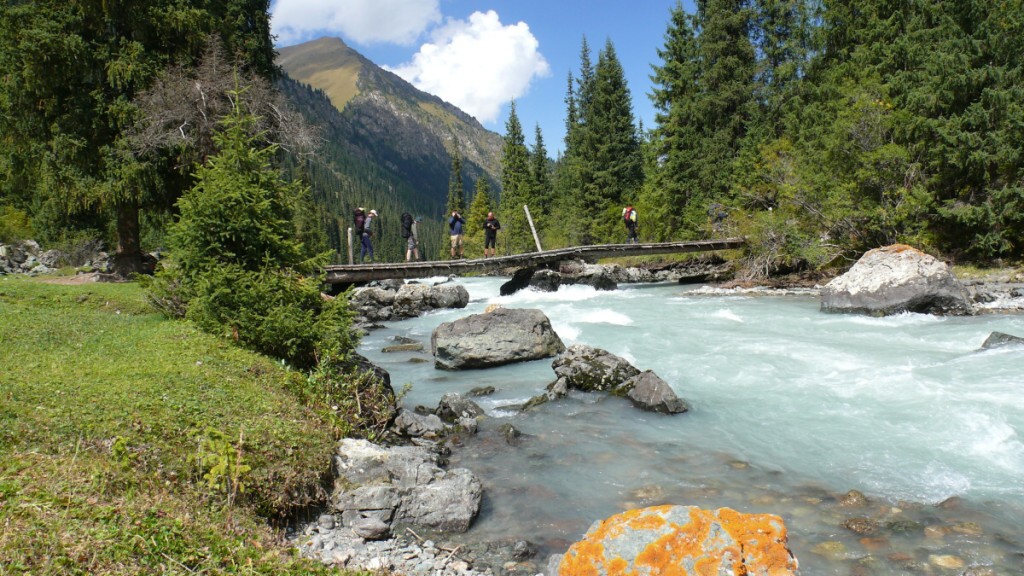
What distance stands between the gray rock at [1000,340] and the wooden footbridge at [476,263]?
16.1 metres

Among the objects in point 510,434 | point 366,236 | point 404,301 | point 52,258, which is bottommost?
point 510,434

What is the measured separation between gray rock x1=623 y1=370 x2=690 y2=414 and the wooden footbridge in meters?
12.5

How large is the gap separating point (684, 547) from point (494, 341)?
31.9 ft

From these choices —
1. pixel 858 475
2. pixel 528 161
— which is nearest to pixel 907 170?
pixel 858 475

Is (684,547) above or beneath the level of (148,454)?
beneath

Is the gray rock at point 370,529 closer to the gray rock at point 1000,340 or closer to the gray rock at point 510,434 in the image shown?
the gray rock at point 510,434

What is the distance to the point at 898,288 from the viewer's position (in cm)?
1628

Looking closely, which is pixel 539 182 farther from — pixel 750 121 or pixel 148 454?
pixel 148 454

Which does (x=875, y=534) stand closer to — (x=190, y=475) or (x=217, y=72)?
(x=190, y=475)

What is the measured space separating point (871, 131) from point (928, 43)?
156 inches

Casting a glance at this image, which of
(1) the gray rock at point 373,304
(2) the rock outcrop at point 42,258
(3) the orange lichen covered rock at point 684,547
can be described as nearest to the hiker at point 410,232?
(1) the gray rock at point 373,304

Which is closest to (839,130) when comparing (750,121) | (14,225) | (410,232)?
(750,121)

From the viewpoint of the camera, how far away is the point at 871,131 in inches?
883

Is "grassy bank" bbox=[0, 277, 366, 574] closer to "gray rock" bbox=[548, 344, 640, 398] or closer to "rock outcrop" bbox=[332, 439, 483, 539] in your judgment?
"rock outcrop" bbox=[332, 439, 483, 539]
